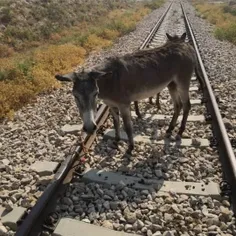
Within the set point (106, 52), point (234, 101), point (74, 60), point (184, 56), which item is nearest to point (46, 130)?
point (184, 56)

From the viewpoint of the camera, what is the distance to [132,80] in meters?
6.07

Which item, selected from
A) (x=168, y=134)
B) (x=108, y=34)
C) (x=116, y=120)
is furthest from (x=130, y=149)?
(x=108, y=34)

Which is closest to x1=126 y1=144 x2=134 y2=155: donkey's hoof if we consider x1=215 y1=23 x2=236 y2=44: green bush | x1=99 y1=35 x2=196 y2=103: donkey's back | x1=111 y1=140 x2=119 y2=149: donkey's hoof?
x1=111 y1=140 x2=119 y2=149: donkey's hoof

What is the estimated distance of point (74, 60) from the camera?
1283cm

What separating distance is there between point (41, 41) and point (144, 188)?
1697 cm

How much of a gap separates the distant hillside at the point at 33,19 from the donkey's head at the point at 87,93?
1501 cm

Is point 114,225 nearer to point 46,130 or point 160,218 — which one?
point 160,218

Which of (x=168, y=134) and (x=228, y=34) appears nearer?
(x=168, y=134)

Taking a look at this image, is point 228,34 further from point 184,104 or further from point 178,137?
point 178,137

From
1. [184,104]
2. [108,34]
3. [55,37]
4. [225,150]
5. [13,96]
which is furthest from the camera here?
[55,37]

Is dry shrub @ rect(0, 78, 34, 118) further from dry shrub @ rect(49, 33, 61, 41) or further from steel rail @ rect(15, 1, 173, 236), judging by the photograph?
dry shrub @ rect(49, 33, 61, 41)

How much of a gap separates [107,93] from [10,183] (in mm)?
2068

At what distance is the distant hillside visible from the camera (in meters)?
19.9

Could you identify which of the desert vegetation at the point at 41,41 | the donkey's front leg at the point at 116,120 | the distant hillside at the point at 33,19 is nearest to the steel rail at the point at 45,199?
the donkey's front leg at the point at 116,120
